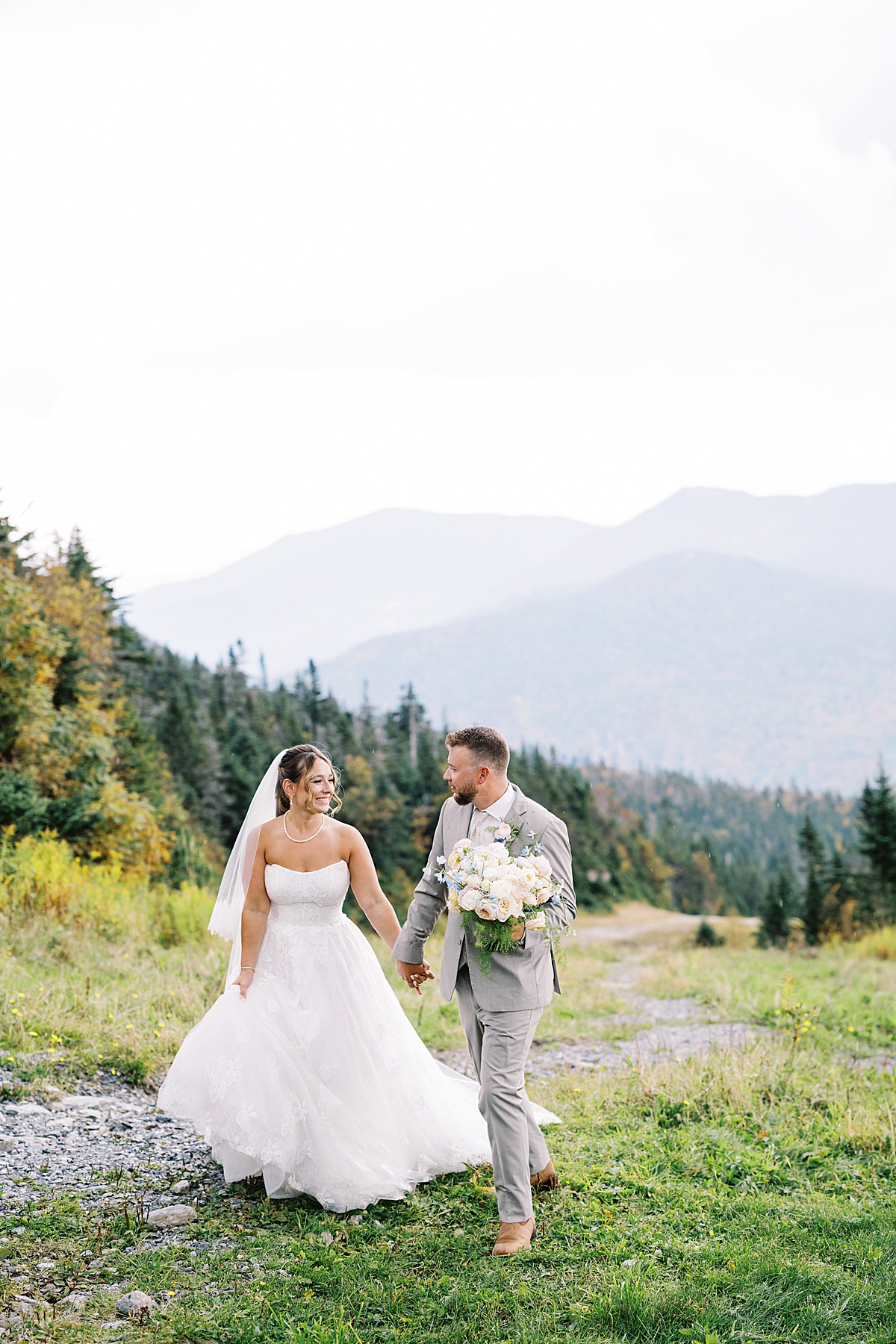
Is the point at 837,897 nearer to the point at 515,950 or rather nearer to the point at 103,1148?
the point at 103,1148

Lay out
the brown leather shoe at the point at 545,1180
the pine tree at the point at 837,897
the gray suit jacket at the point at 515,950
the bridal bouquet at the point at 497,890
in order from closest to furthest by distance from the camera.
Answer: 1. the bridal bouquet at the point at 497,890
2. the gray suit jacket at the point at 515,950
3. the brown leather shoe at the point at 545,1180
4. the pine tree at the point at 837,897

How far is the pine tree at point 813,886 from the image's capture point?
120ft

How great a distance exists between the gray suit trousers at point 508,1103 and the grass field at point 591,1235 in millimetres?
244

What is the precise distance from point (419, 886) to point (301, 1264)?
172cm

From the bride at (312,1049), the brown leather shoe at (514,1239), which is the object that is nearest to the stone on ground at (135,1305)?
the bride at (312,1049)

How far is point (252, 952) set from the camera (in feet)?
18.1

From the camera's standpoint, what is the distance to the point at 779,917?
4666 cm

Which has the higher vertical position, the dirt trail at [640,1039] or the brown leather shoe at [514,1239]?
the brown leather shoe at [514,1239]

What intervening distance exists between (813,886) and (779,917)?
5.81 meters

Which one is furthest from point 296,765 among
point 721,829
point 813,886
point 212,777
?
point 721,829

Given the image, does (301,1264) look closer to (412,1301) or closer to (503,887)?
(412,1301)

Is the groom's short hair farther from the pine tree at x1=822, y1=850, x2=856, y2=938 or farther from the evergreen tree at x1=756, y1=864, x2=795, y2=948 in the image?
→ the pine tree at x1=822, y1=850, x2=856, y2=938

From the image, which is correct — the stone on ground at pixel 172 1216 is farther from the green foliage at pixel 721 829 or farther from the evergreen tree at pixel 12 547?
the green foliage at pixel 721 829

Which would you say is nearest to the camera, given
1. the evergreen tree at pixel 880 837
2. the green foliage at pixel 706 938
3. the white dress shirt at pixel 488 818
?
the white dress shirt at pixel 488 818
